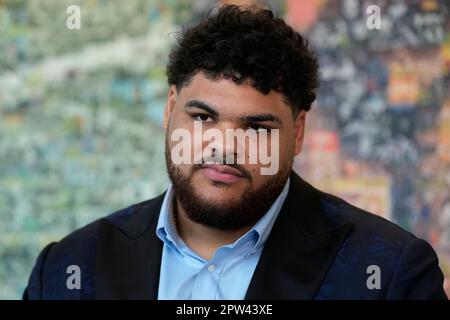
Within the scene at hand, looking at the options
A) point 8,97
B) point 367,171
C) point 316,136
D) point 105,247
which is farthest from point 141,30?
point 105,247

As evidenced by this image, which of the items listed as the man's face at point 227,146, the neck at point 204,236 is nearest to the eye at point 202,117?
the man's face at point 227,146

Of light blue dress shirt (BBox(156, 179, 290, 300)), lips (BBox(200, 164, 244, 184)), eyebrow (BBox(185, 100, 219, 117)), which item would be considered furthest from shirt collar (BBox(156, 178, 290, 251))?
eyebrow (BBox(185, 100, 219, 117))

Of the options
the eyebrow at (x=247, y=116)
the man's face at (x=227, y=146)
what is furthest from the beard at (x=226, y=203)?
the eyebrow at (x=247, y=116)

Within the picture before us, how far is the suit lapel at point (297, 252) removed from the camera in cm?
169

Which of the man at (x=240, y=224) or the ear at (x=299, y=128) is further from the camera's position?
the ear at (x=299, y=128)

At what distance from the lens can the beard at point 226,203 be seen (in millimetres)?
1716

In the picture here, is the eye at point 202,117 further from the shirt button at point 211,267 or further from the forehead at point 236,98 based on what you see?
the shirt button at point 211,267

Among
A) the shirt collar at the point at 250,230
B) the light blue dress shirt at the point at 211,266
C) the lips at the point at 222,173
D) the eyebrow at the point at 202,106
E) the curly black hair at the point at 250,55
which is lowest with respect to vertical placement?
the light blue dress shirt at the point at 211,266

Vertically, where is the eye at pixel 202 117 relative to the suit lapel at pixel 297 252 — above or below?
above

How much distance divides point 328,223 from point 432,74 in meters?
1.37

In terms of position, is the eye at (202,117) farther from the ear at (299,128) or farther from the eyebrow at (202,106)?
the ear at (299,128)

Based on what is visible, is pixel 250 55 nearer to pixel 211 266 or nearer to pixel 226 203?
pixel 226 203

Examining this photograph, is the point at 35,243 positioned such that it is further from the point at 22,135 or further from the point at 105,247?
the point at 105,247

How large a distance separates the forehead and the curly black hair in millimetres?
13
